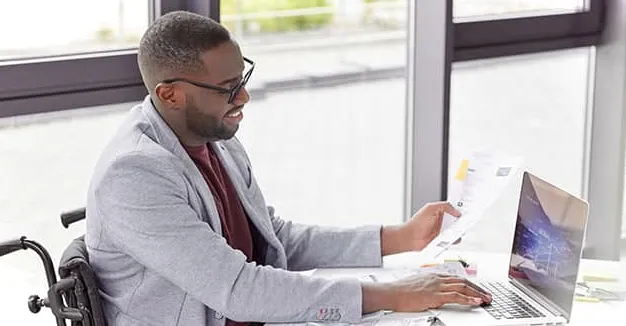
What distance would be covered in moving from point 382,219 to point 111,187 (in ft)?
5.68

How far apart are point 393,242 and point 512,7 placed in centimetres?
150

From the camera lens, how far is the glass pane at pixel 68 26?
268 cm

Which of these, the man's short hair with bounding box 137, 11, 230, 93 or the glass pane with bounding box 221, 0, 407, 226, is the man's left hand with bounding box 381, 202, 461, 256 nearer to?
the man's short hair with bounding box 137, 11, 230, 93

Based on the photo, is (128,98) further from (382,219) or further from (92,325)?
(382,219)

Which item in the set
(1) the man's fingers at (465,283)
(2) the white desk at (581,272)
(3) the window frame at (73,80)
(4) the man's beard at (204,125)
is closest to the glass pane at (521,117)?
(2) the white desk at (581,272)

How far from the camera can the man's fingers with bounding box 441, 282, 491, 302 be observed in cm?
217

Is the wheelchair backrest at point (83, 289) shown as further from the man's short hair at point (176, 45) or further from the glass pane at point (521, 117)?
the glass pane at point (521, 117)

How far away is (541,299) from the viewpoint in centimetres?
225

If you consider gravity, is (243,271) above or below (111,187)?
below

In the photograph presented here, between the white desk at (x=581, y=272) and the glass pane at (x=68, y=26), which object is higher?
the glass pane at (x=68, y=26)

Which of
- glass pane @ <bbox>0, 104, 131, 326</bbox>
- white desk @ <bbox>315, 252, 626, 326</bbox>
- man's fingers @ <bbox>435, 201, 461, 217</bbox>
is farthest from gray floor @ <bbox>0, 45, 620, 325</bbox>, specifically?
man's fingers @ <bbox>435, 201, 461, 217</bbox>

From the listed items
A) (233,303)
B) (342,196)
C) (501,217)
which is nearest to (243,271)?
(233,303)

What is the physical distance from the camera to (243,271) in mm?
2080

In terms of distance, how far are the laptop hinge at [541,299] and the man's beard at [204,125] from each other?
2.48 feet
